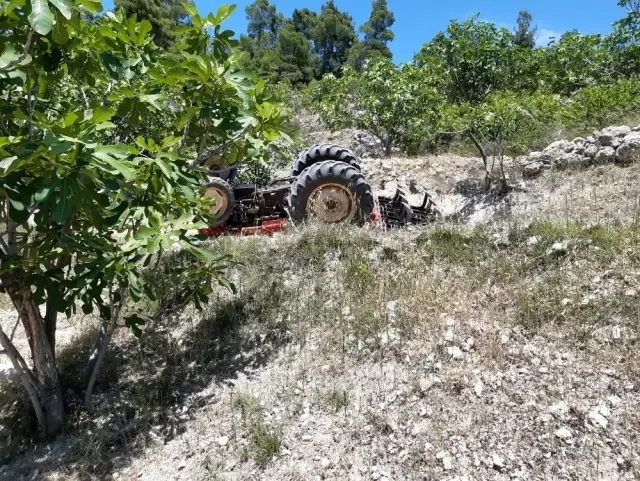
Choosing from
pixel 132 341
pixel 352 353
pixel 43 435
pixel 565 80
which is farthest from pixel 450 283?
pixel 565 80

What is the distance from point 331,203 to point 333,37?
1566 inches

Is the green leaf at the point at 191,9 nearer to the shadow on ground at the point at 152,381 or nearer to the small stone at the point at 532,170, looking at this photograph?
the shadow on ground at the point at 152,381

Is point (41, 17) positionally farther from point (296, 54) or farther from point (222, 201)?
point (296, 54)

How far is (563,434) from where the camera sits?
2.48 m

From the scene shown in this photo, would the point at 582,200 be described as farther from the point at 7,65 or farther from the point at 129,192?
the point at 7,65

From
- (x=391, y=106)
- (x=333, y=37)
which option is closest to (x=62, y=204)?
(x=391, y=106)

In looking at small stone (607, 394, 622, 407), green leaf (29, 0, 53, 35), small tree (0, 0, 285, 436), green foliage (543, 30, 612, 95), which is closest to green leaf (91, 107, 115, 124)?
small tree (0, 0, 285, 436)

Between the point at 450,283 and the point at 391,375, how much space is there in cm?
104

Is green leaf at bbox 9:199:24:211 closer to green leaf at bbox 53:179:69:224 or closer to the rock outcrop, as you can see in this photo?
green leaf at bbox 53:179:69:224

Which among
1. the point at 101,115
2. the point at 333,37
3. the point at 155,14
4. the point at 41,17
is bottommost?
the point at 101,115

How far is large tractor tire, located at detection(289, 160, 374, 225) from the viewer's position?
5363 millimetres

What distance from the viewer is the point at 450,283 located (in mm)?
3816

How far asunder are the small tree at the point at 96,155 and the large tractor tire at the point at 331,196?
79.2 inches

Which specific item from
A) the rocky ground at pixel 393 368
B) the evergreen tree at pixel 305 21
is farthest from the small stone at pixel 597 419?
the evergreen tree at pixel 305 21
